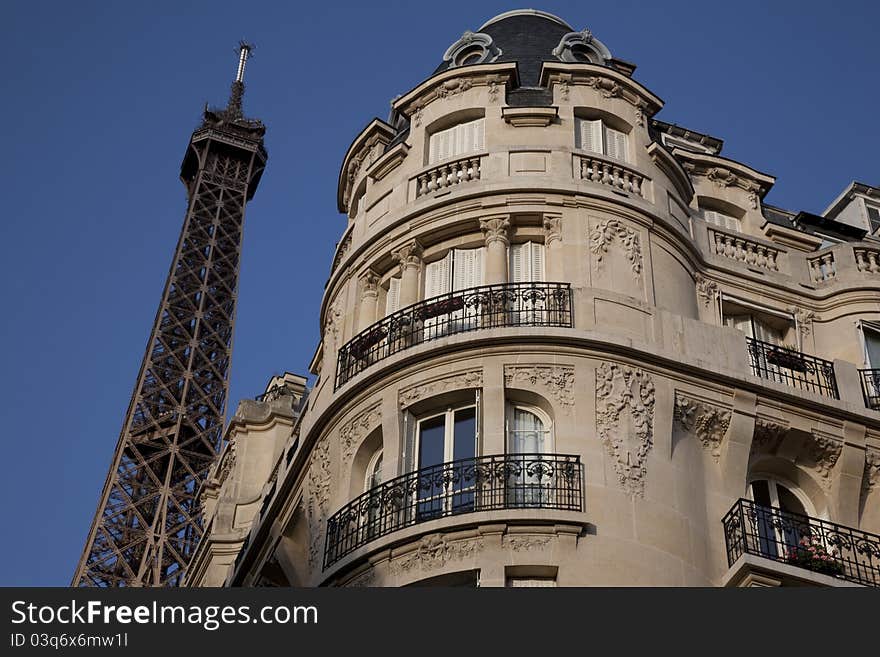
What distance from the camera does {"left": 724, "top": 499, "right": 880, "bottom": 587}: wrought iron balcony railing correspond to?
20.8 m

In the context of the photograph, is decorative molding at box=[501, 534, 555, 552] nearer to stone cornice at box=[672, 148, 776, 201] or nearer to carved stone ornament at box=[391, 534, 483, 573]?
carved stone ornament at box=[391, 534, 483, 573]

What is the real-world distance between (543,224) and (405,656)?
995 centimetres

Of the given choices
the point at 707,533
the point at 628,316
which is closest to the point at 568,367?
the point at 628,316

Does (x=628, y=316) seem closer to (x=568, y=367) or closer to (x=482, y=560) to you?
(x=568, y=367)

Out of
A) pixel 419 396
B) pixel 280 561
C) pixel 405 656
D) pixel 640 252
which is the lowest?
pixel 405 656

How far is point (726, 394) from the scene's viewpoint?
2250 centimetres

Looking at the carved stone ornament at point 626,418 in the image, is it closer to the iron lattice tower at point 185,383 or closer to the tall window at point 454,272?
the tall window at point 454,272

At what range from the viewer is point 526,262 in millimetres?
24172

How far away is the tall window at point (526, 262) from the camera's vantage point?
23.9 m

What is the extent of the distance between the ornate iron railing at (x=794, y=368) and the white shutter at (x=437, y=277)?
199 inches

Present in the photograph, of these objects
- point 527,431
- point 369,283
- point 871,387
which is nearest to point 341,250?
point 369,283

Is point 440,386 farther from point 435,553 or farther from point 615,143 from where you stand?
point 615,143

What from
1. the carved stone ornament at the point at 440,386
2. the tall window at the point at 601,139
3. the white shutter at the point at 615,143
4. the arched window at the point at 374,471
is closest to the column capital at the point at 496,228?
the tall window at the point at 601,139

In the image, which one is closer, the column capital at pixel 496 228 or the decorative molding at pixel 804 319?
the column capital at pixel 496 228
